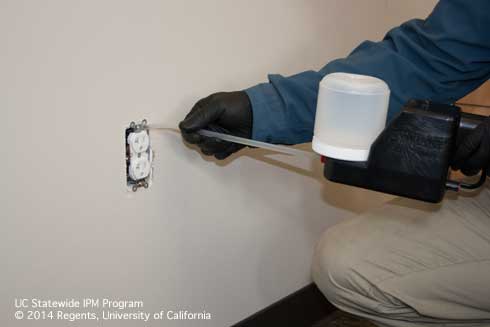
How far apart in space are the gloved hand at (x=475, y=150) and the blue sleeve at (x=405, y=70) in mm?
168

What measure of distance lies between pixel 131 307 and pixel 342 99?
571 mm

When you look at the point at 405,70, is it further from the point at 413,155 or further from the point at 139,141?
the point at 139,141

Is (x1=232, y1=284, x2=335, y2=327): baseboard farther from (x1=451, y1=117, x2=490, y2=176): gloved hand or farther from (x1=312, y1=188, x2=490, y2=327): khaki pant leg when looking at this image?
(x1=451, y1=117, x2=490, y2=176): gloved hand

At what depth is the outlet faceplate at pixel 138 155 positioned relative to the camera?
2.79ft

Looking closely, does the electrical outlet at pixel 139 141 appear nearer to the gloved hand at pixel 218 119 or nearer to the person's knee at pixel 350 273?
the gloved hand at pixel 218 119

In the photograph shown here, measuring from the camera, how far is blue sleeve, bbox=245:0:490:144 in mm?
889

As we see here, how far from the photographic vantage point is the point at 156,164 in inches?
36.2

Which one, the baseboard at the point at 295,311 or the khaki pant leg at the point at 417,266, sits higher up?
the khaki pant leg at the point at 417,266

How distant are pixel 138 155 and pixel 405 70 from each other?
50cm

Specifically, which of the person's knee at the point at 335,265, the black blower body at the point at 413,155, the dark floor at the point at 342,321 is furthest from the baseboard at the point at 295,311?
the black blower body at the point at 413,155

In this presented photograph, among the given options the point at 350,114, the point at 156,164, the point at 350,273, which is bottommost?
the point at 350,273

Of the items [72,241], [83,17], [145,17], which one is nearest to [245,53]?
[145,17]

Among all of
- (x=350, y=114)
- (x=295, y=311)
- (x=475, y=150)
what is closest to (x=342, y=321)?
(x=295, y=311)

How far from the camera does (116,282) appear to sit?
0.92 metres
